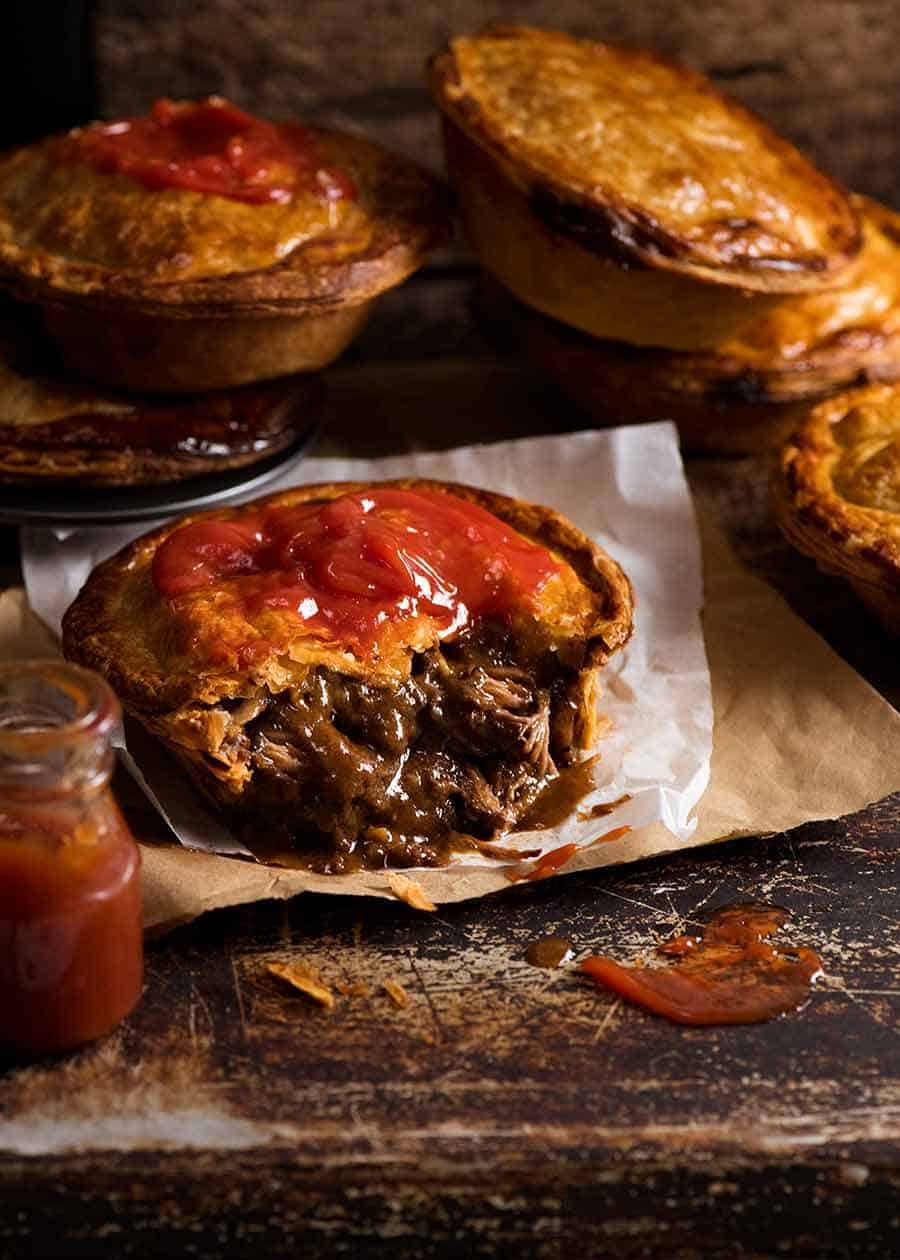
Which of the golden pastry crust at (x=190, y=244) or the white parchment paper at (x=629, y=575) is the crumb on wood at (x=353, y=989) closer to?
the white parchment paper at (x=629, y=575)

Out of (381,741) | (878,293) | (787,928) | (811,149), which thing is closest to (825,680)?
(787,928)

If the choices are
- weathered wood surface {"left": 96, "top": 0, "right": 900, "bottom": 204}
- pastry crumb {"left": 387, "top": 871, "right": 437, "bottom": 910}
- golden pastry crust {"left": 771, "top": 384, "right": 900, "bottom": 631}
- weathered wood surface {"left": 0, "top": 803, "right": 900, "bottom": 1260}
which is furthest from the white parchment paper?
weathered wood surface {"left": 96, "top": 0, "right": 900, "bottom": 204}

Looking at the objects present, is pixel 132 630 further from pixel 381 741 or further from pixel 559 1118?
pixel 559 1118

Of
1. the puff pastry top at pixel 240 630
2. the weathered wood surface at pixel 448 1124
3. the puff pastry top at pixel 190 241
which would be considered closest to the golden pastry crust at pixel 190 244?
the puff pastry top at pixel 190 241

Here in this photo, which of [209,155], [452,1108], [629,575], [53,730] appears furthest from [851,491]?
[53,730]

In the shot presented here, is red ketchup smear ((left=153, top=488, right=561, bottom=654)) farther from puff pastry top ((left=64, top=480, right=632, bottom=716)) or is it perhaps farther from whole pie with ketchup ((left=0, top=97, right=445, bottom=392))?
whole pie with ketchup ((left=0, top=97, right=445, bottom=392))
